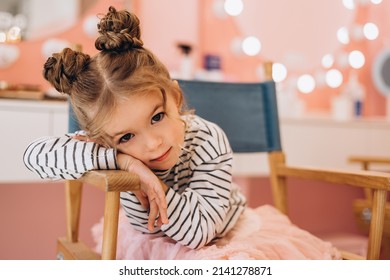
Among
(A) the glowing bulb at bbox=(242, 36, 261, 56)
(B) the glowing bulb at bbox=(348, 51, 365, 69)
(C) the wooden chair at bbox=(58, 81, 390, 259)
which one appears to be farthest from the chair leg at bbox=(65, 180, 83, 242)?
(B) the glowing bulb at bbox=(348, 51, 365, 69)

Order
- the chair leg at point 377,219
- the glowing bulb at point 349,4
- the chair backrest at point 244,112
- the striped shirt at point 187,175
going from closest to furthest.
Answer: the striped shirt at point 187,175, the chair leg at point 377,219, the chair backrest at point 244,112, the glowing bulb at point 349,4

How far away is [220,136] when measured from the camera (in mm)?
822

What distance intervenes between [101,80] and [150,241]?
0.31m

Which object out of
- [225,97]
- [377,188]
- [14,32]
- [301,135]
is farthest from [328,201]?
[14,32]

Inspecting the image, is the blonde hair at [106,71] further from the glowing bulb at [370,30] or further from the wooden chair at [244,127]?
the glowing bulb at [370,30]

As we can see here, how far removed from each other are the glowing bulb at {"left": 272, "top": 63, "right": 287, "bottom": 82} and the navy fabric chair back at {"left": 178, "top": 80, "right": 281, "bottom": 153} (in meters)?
0.71

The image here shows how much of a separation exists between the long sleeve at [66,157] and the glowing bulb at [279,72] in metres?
1.26

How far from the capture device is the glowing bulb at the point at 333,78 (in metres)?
1.95

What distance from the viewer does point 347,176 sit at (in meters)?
0.88

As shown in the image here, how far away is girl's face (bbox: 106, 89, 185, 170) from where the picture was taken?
0.66 m

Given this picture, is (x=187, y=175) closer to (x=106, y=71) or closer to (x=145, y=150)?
(x=145, y=150)

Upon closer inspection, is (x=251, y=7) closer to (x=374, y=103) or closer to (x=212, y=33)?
(x=212, y=33)

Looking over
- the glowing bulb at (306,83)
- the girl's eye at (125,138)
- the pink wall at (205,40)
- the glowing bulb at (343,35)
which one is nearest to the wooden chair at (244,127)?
the girl's eye at (125,138)

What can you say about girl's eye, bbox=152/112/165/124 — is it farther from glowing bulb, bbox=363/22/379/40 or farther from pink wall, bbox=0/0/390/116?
glowing bulb, bbox=363/22/379/40
